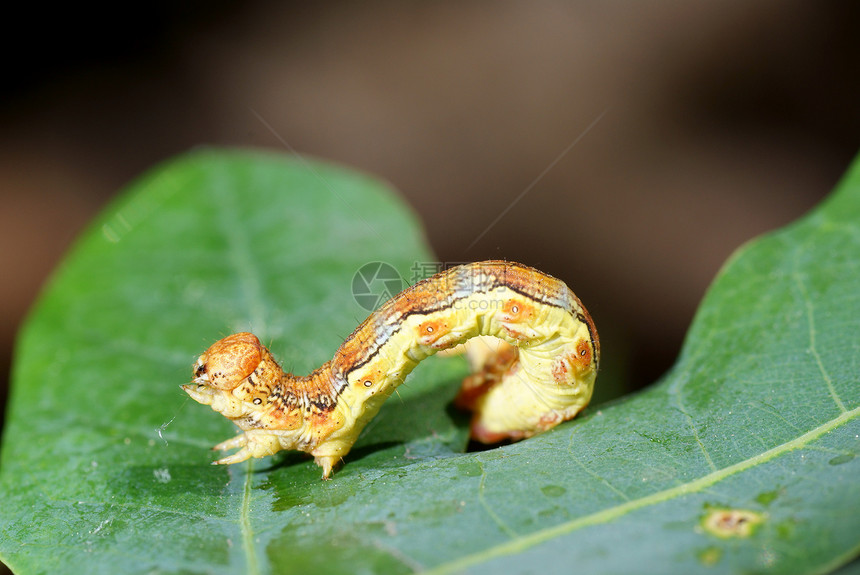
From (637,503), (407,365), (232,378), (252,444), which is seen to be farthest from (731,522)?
(232,378)

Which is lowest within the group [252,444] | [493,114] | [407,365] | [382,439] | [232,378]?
[382,439]

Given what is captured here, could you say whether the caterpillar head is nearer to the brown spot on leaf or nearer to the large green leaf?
the large green leaf

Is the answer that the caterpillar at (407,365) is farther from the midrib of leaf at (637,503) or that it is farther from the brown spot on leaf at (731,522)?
the brown spot on leaf at (731,522)

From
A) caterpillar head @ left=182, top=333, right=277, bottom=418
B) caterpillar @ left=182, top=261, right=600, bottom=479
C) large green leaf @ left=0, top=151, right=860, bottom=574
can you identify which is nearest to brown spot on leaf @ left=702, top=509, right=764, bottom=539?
large green leaf @ left=0, top=151, right=860, bottom=574

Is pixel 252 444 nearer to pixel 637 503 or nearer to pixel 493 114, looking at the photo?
pixel 637 503

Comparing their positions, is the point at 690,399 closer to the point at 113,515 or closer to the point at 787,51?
the point at 113,515
